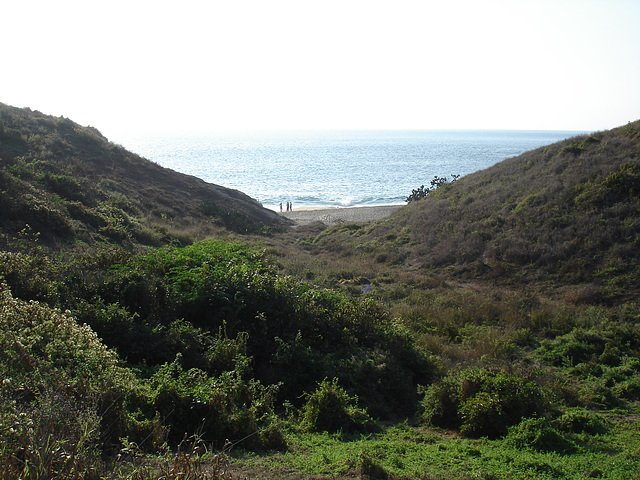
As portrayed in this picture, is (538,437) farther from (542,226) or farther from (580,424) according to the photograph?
(542,226)

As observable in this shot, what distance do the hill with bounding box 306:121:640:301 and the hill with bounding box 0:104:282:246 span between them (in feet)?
27.6

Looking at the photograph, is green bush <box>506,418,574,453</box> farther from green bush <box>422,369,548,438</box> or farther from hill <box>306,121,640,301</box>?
hill <box>306,121,640,301</box>

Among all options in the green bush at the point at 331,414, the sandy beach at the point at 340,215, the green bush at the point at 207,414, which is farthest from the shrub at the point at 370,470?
the sandy beach at the point at 340,215

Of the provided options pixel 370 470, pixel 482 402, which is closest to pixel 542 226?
pixel 482 402

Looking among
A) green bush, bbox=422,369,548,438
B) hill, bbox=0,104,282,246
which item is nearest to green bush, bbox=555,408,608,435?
Answer: green bush, bbox=422,369,548,438

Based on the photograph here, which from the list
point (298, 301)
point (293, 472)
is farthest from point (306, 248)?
point (293, 472)

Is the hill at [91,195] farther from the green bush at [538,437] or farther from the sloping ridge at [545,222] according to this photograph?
→ the green bush at [538,437]

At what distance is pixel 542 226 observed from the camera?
61.0 feet

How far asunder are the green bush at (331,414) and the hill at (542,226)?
1072 cm

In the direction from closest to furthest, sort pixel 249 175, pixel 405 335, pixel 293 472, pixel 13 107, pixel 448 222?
pixel 293 472
pixel 405 335
pixel 448 222
pixel 13 107
pixel 249 175

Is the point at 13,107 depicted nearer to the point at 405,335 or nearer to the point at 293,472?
the point at 405,335

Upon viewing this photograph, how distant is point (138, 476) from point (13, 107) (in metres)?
37.2

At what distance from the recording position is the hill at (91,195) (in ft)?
45.2

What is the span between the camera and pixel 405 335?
29.9 ft
